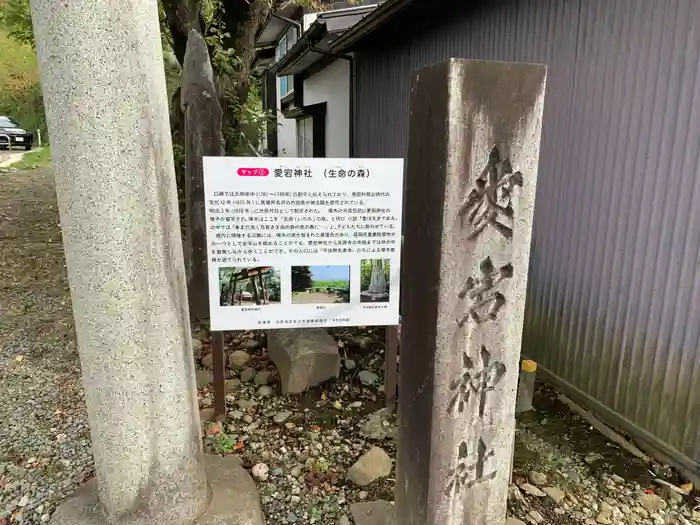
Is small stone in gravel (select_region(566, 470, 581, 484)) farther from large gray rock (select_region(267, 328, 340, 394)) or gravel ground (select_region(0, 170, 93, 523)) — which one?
gravel ground (select_region(0, 170, 93, 523))

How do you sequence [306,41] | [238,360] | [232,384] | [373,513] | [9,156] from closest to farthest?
[373,513]
[232,384]
[238,360]
[306,41]
[9,156]

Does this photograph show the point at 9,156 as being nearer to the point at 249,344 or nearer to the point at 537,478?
the point at 249,344

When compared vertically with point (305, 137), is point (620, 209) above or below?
below

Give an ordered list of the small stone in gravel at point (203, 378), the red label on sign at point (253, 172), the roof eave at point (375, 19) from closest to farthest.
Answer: the red label on sign at point (253, 172), the small stone in gravel at point (203, 378), the roof eave at point (375, 19)

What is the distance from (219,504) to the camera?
9.35 ft

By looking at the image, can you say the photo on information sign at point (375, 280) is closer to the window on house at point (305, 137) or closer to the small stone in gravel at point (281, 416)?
the small stone in gravel at point (281, 416)

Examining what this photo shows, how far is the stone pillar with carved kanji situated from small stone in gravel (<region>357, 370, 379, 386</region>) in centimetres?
192

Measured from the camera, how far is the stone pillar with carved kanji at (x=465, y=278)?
6.68 feet

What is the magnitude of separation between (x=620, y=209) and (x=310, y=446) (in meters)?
2.79

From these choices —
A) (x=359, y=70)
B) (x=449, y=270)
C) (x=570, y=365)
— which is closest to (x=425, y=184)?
(x=449, y=270)

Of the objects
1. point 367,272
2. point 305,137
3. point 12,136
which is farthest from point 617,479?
point 12,136

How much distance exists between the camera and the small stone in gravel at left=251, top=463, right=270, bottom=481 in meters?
3.29

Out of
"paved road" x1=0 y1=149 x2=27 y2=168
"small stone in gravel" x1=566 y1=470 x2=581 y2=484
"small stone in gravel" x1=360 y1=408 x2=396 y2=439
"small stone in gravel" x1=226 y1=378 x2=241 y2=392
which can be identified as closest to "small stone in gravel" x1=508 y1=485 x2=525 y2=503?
"small stone in gravel" x1=566 y1=470 x2=581 y2=484

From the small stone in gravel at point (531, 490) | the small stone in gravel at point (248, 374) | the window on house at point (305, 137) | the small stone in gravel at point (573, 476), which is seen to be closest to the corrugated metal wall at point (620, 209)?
the small stone in gravel at point (573, 476)
